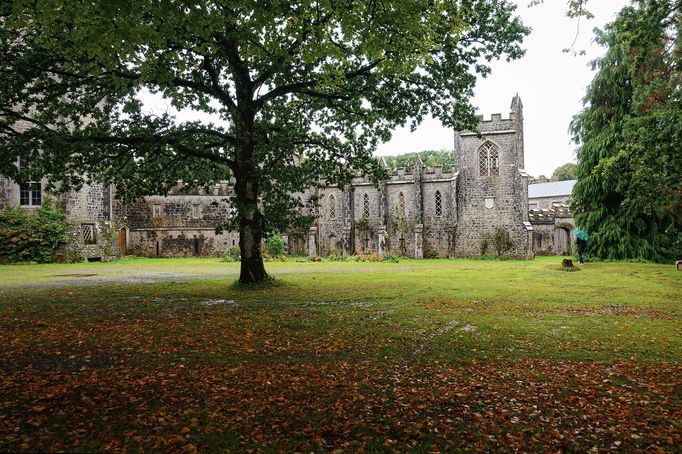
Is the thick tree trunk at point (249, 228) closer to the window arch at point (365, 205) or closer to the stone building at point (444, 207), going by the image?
the stone building at point (444, 207)

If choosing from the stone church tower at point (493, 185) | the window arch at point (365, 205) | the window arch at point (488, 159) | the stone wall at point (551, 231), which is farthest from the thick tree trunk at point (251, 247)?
the stone wall at point (551, 231)

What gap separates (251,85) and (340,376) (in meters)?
11.0

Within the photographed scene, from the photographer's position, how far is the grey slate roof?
6712 centimetres

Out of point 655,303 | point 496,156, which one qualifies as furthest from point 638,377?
point 496,156

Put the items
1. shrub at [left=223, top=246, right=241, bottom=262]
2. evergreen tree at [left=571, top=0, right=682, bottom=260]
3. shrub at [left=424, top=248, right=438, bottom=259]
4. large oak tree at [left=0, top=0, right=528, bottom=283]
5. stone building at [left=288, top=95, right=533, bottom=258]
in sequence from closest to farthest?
large oak tree at [left=0, top=0, right=528, bottom=283] < evergreen tree at [left=571, top=0, right=682, bottom=260] < shrub at [left=223, top=246, right=241, bottom=262] < stone building at [left=288, top=95, right=533, bottom=258] < shrub at [left=424, top=248, right=438, bottom=259]

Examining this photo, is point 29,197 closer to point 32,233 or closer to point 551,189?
point 32,233

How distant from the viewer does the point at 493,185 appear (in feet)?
129

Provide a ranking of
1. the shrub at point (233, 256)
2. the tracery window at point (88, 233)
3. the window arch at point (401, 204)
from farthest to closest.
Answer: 1. the window arch at point (401, 204)
2. the shrub at point (233, 256)
3. the tracery window at point (88, 233)

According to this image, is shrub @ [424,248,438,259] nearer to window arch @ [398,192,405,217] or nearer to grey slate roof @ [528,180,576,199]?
window arch @ [398,192,405,217]

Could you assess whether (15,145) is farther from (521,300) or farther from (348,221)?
(348,221)

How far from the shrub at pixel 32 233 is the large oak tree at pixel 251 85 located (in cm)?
1826

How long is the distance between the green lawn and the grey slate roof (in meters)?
61.5

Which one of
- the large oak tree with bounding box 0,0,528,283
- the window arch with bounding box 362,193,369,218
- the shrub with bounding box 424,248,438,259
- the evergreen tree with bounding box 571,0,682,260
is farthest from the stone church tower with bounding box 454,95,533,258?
the large oak tree with bounding box 0,0,528,283

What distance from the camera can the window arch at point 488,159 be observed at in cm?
3934
